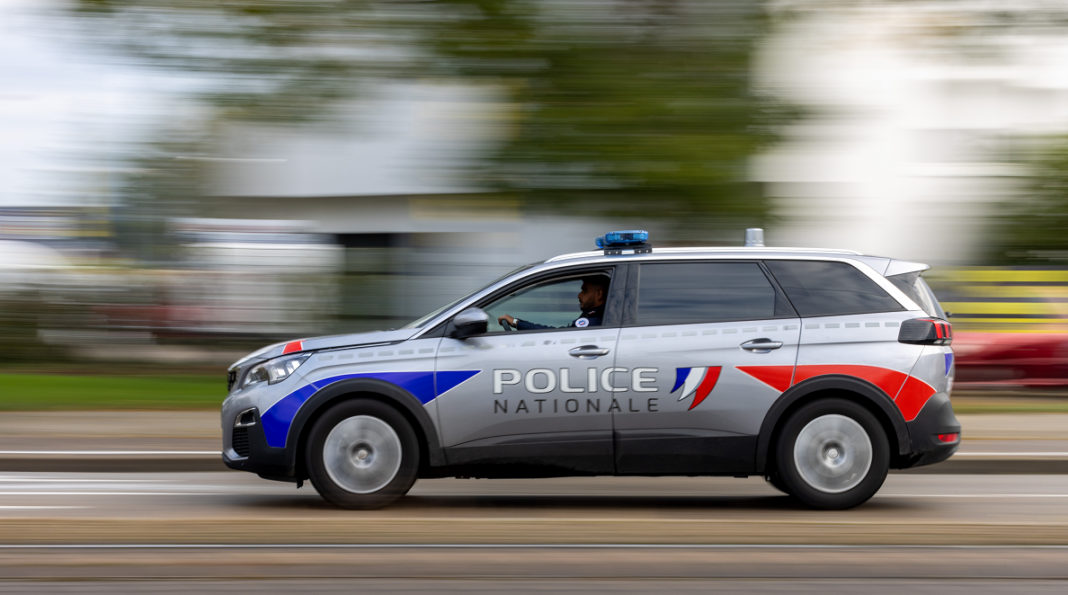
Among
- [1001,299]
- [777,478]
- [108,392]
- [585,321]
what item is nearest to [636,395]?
[585,321]

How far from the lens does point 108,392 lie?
577 inches

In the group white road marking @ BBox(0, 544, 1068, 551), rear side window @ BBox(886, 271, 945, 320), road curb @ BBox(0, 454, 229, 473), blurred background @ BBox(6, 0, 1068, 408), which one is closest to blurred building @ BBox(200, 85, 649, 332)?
blurred background @ BBox(6, 0, 1068, 408)

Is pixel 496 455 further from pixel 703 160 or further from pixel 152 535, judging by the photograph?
pixel 703 160

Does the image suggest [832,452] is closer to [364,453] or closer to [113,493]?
[364,453]

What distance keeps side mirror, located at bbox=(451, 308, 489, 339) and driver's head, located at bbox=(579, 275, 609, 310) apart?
24.9 inches

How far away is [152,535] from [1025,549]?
4554 mm

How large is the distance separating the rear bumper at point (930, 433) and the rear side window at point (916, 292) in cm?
53

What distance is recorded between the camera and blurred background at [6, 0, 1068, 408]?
39.1 ft

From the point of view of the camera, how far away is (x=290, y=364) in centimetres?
659

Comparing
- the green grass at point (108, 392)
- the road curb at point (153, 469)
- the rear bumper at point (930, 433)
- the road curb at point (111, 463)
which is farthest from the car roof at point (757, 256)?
the green grass at point (108, 392)

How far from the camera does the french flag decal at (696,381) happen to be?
6457 millimetres

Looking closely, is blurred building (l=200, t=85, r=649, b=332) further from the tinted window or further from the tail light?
the tail light

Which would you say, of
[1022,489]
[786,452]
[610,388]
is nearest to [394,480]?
[610,388]

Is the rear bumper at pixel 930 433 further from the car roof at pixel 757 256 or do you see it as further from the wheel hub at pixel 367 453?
the wheel hub at pixel 367 453
